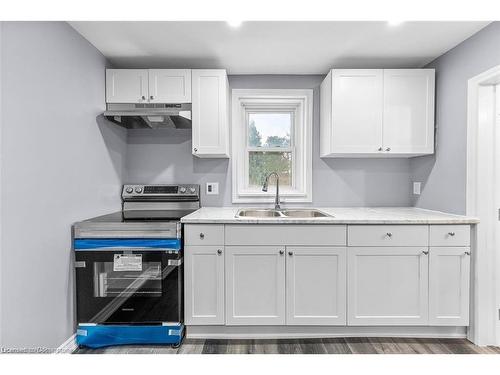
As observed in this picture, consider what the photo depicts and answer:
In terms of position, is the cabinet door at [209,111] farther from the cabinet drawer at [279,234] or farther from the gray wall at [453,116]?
the gray wall at [453,116]

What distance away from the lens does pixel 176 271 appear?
191cm

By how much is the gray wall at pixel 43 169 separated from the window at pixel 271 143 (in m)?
1.25

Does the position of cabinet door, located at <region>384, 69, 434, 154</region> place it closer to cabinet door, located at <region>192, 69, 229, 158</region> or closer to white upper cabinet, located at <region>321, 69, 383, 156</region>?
white upper cabinet, located at <region>321, 69, 383, 156</region>

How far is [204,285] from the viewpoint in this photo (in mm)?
1981

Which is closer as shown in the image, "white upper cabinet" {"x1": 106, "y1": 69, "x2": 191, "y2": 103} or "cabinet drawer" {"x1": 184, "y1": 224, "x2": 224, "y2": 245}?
"cabinet drawer" {"x1": 184, "y1": 224, "x2": 224, "y2": 245}

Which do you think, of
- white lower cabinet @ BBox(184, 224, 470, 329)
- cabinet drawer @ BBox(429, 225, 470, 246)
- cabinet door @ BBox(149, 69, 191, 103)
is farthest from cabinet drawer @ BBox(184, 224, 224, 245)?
cabinet drawer @ BBox(429, 225, 470, 246)

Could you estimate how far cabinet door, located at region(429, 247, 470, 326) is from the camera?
1.94 meters

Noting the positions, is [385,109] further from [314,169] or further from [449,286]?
[449,286]

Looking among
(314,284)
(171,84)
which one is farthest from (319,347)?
(171,84)

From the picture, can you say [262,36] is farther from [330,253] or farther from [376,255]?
[376,255]

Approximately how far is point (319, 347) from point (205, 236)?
1118 mm

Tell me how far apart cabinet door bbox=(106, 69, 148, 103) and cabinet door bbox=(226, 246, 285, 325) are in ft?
4.97

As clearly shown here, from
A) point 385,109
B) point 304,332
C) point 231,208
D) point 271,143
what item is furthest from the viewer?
point 271,143
